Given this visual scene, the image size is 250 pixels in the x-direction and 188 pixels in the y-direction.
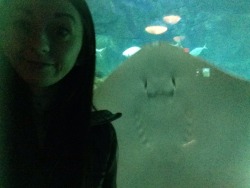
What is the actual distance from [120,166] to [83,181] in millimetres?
588

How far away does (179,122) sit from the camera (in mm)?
1158

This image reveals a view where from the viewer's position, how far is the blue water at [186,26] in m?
3.32

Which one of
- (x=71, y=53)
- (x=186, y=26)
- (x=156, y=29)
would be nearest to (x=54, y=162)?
(x=71, y=53)

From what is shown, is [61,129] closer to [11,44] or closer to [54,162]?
[54,162]

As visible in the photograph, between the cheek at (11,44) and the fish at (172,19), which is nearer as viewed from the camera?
the cheek at (11,44)

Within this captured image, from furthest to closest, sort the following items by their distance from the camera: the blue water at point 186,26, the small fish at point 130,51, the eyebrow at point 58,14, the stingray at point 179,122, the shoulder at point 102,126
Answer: the blue water at point 186,26 → the small fish at point 130,51 → the stingray at point 179,122 → the shoulder at point 102,126 → the eyebrow at point 58,14

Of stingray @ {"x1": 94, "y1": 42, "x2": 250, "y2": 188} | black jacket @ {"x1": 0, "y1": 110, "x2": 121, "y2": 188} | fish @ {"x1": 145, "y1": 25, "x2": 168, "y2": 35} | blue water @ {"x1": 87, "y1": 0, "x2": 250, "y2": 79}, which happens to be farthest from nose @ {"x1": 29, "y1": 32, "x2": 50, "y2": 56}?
fish @ {"x1": 145, "y1": 25, "x2": 168, "y2": 35}

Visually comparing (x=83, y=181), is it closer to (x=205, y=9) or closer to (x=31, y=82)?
(x=31, y=82)

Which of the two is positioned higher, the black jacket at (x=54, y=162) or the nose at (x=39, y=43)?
the nose at (x=39, y=43)

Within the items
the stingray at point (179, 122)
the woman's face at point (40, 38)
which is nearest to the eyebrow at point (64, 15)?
the woman's face at point (40, 38)

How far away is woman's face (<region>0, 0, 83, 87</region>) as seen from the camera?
24.2 inches

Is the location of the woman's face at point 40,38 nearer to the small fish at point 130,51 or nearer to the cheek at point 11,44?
the cheek at point 11,44

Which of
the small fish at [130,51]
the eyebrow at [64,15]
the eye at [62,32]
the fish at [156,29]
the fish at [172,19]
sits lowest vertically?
the small fish at [130,51]

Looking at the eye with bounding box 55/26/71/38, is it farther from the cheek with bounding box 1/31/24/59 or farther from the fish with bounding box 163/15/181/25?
the fish with bounding box 163/15/181/25
